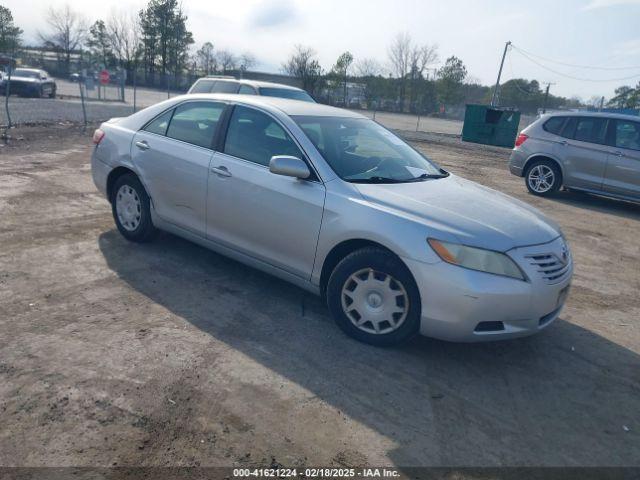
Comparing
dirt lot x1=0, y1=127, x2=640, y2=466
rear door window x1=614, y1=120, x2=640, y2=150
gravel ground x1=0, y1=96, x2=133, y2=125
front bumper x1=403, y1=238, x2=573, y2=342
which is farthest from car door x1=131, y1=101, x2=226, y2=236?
gravel ground x1=0, y1=96, x2=133, y2=125

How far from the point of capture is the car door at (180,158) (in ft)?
14.7

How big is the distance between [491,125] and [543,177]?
46.5 feet

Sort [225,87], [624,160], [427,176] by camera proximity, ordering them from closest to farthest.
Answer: [427,176] < [624,160] < [225,87]

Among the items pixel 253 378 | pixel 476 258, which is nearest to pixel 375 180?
pixel 476 258

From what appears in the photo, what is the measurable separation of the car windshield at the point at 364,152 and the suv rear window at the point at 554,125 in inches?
254

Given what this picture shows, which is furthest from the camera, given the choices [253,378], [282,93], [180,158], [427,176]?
[282,93]

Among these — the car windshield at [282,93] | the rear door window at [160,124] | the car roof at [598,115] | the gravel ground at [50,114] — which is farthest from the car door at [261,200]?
the gravel ground at [50,114]

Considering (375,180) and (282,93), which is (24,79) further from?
(375,180)

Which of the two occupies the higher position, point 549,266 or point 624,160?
point 624,160

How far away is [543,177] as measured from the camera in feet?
33.6

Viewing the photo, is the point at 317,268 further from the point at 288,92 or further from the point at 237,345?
the point at 288,92

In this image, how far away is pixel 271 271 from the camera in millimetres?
4141

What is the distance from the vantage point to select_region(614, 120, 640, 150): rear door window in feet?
29.6

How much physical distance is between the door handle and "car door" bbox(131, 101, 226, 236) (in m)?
0.10
